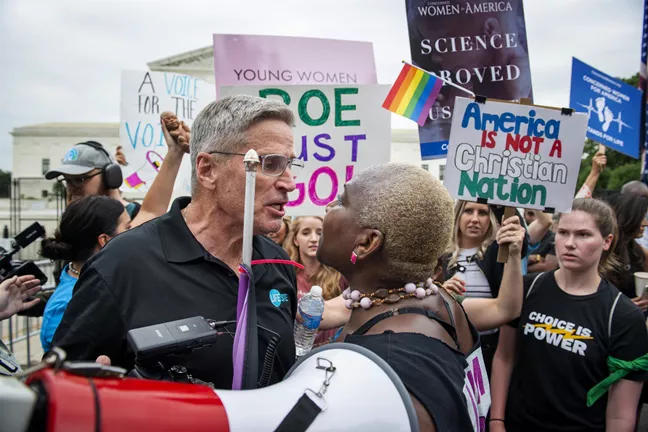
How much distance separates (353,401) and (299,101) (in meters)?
2.78

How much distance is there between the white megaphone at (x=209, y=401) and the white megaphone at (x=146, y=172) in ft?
13.9

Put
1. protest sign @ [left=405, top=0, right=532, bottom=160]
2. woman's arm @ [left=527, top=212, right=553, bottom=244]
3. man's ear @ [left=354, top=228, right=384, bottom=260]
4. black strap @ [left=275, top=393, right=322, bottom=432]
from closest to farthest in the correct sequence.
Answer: black strap @ [left=275, top=393, right=322, bottom=432] → man's ear @ [left=354, top=228, right=384, bottom=260] → protest sign @ [left=405, top=0, right=532, bottom=160] → woman's arm @ [left=527, top=212, right=553, bottom=244]

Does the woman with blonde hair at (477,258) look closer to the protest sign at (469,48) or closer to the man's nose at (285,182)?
the protest sign at (469,48)

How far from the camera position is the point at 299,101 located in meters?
3.54

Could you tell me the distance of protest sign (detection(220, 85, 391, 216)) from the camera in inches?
138

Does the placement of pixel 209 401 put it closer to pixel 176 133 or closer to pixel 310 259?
pixel 176 133

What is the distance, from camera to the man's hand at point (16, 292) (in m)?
3.01

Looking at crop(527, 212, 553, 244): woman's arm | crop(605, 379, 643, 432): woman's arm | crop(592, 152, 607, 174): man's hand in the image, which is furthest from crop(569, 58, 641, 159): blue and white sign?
crop(605, 379, 643, 432): woman's arm

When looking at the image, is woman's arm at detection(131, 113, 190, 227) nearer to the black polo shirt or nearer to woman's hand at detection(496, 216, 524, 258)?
the black polo shirt

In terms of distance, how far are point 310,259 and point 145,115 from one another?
2.23m

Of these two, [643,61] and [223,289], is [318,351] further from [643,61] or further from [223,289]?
[643,61]

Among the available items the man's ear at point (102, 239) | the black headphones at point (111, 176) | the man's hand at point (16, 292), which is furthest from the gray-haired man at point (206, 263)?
the black headphones at point (111, 176)

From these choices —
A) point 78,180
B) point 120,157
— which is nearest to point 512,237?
point 78,180

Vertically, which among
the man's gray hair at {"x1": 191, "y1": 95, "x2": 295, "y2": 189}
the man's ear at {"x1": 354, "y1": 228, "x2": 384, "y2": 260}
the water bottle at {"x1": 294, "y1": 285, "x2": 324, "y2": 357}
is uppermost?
the man's gray hair at {"x1": 191, "y1": 95, "x2": 295, "y2": 189}
